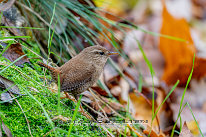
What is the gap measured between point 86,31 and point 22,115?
1452 millimetres

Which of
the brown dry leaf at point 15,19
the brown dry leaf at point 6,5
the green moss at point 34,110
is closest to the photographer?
the green moss at point 34,110

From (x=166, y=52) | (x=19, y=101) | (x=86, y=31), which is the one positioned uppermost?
(x=86, y=31)

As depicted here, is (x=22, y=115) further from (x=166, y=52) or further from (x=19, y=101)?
(x=166, y=52)

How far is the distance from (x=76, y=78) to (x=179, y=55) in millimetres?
3065

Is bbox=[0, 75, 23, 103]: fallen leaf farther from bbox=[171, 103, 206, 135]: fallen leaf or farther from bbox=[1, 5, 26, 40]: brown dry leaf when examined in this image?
bbox=[171, 103, 206, 135]: fallen leaf

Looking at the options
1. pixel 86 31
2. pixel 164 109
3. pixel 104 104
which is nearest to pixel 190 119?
pixel 164 109

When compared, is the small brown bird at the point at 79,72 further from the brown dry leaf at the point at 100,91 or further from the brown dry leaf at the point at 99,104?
the brown dry leaf at the point at 100,91

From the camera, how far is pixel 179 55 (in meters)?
5.48

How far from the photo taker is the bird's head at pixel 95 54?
311 cm

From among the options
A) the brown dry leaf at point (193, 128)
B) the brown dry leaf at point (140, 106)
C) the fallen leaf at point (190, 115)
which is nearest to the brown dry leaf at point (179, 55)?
the fallen leaf at point (190, 115)

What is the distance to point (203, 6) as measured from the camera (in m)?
9.30

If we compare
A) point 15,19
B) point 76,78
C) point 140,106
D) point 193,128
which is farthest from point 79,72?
point 193,128

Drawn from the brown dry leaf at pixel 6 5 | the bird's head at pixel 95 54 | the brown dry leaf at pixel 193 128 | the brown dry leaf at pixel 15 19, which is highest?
the brown dry leaf at pixel 6 5

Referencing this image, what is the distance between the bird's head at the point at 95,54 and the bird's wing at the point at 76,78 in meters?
0.15
